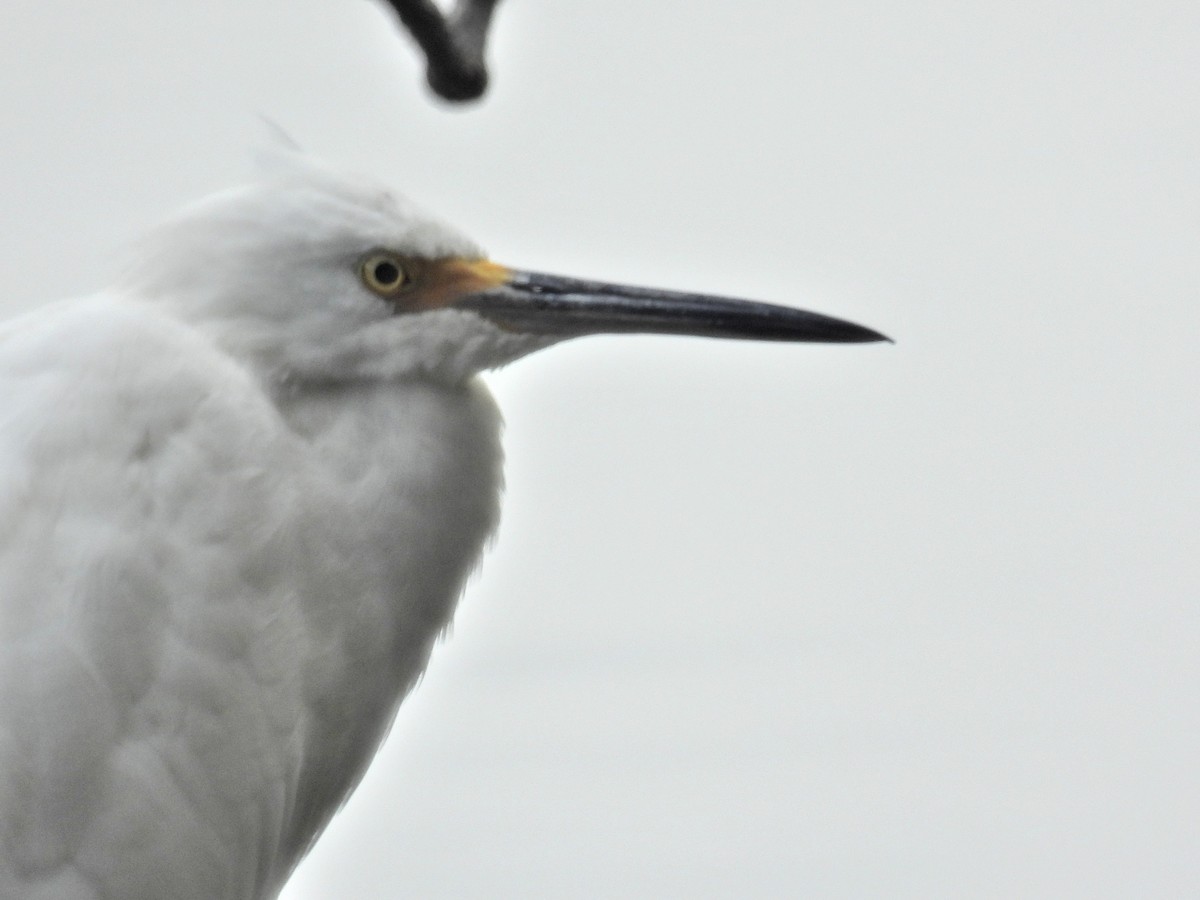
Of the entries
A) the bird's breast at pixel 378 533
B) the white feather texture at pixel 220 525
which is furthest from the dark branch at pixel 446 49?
the bird's breast at pixel 378 533

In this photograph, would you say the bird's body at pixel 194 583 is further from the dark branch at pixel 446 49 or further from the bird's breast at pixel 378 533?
the dark branch at pixel 446 49

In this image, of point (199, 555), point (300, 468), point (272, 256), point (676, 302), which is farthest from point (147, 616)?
point (676, 302)

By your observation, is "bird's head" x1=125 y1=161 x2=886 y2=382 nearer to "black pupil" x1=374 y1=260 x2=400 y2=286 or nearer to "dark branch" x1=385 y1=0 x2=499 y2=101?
"black pupil" x1=374 y1=260 x2=400 y2=286

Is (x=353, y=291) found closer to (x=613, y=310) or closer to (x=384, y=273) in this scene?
(x=384, y=273)

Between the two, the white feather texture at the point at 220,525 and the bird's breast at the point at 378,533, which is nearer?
the white feather texture at the point at 220,525

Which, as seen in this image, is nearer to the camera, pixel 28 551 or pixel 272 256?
pixel 28 551

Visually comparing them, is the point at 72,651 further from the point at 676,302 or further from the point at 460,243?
the point at 676,302

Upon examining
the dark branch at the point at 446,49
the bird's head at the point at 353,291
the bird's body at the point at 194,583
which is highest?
the dark branch at the point at 446,49

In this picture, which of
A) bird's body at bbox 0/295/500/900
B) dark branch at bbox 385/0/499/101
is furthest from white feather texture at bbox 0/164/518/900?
dark branch at bbox 385/0/499/101
